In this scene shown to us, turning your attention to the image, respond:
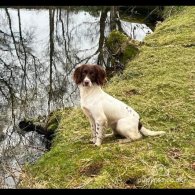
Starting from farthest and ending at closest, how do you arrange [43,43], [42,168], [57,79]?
1. [43,43]
2. [57,79]
3. [42,168]

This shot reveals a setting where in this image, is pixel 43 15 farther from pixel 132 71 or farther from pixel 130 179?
pixel 130 179

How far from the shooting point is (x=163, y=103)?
25.8ft

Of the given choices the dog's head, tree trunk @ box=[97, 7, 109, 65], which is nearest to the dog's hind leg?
the dog's head

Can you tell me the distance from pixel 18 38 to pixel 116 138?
416 inches

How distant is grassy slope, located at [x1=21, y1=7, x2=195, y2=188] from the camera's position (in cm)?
516

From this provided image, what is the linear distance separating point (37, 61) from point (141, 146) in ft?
28.8

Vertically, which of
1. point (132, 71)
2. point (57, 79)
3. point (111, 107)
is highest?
point (111, 107)

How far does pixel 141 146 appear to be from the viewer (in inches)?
237

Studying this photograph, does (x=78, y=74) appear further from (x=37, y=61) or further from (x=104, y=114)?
Answer: (x=37, y=61)

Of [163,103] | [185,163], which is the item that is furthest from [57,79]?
[185,163]

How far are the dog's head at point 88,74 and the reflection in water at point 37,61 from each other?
5.46 ft

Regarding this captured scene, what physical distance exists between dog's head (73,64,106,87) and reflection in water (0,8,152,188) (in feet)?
5.46

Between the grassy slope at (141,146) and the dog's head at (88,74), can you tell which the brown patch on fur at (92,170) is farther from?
the dog's head at (88,74)

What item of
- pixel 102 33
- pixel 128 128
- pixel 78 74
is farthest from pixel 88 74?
pixel 102 33
